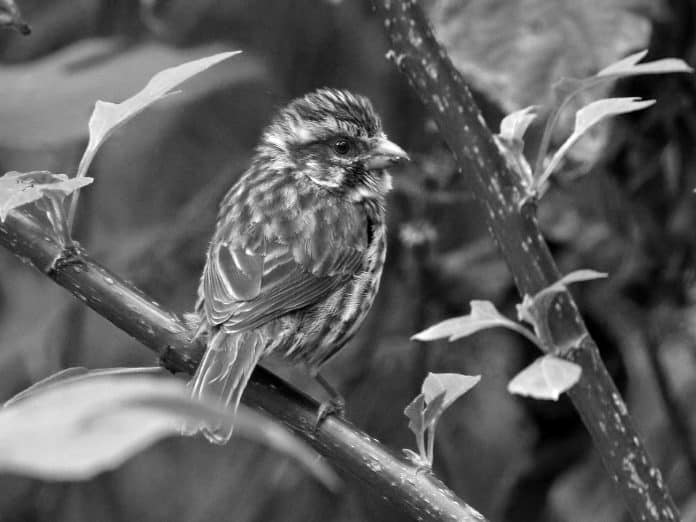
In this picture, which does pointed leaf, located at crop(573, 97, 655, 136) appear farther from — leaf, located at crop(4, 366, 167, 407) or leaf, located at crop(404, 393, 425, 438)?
leaf, located at crop(4, 366, 167, 407)

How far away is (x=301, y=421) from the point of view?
2344 mm

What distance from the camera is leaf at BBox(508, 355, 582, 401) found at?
153 cm

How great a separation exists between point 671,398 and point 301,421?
2182 millimetres

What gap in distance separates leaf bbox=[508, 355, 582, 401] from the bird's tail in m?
1.11

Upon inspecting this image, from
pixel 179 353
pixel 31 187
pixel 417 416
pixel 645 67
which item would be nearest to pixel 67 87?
pixel 179 353

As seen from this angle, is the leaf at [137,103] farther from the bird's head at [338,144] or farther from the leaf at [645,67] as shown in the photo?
the bird's head at [338,144]

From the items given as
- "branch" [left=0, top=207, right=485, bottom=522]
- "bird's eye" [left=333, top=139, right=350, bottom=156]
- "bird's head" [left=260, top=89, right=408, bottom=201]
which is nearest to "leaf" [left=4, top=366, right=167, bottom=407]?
"branch" [left=0, top=207, right=485, bottom=522]

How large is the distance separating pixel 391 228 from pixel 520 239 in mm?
2602

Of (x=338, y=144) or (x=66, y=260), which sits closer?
(x=66, y=260)

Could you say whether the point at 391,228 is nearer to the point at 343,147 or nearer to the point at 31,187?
the point at 343,147

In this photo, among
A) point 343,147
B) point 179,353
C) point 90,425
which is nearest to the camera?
point 90,425

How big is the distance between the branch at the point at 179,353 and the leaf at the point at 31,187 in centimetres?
25

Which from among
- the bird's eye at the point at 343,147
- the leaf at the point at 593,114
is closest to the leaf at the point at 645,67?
the leaf at the point at 593,114

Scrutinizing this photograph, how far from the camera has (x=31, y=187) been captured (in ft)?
6.31
